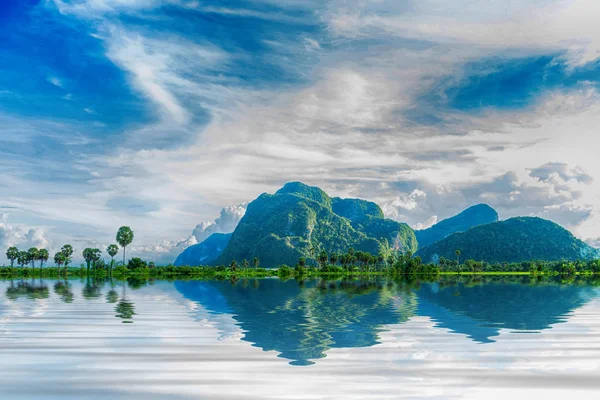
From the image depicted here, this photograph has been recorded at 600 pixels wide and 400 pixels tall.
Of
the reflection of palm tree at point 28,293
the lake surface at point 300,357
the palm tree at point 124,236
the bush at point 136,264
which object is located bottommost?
the reflection of palm tree at point 28,293

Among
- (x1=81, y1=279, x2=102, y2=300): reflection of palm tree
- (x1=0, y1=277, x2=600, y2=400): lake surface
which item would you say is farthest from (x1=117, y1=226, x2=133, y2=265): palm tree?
(x1=0, y1=277, x2=600, y2=400): lake surface

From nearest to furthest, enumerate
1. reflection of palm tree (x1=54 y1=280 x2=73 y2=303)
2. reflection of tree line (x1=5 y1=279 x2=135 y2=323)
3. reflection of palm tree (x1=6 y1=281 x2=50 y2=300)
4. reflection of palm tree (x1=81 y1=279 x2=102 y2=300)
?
reflection of tree line (x1=5 y1=279 x2=135 y2=323), reflection of palm tree (x1=54 y1=280 x2=73 y2=303), reflection of palm tree (x1=6 y1=281 x2=50 y2=300), reflection of palm tree (x1=81 y1=279 x2=102 y2=300)

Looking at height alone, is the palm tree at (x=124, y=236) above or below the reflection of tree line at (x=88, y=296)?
above

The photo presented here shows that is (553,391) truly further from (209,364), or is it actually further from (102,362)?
(102,362)

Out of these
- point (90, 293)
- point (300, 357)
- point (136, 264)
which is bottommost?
point (90, 293)

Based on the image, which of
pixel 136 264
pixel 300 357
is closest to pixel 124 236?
pixel 136 264

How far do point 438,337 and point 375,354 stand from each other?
5.85 metres

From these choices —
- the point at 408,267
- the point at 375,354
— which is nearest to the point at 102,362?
Answer: the point at 375,354

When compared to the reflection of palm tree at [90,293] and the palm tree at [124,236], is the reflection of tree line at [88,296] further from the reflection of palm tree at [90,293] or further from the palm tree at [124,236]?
the palm tree at [124,236]

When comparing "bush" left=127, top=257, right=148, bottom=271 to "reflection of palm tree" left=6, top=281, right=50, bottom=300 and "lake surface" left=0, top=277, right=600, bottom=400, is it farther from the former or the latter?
"lake surface" left=0, top=277, right=600, bottom=400

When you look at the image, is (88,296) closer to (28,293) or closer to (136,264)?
(28,293)

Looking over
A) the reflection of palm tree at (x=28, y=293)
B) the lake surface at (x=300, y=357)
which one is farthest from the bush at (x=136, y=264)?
the lake surface at (x=300, y=357)

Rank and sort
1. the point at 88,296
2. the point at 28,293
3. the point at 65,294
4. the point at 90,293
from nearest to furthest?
the point at 88,296 < the point at 65,294 < the point at 28,293 < the point at 90,293

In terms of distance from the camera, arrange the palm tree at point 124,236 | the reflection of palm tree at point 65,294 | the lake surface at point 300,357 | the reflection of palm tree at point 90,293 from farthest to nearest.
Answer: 1. the palm tree at point 124,236
2. the reflection of palm tree at point 90,293
3. the reflection of palm tree at point 65,294
4. the lake surface at point 300,357
